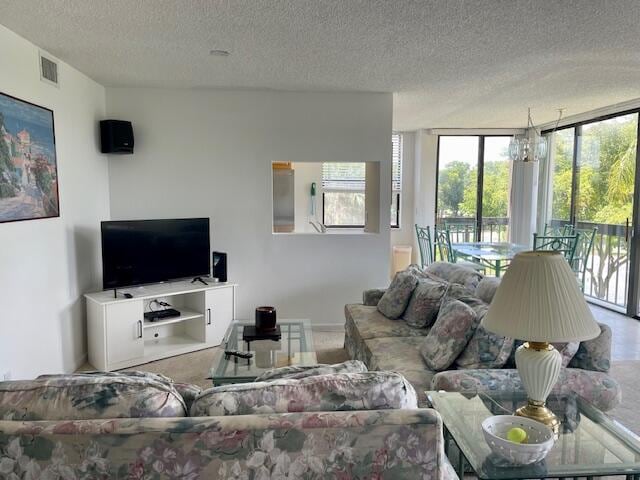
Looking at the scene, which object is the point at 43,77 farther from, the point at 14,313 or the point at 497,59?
the point at 497,59

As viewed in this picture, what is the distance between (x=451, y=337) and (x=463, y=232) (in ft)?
17.1

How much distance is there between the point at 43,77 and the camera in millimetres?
3336

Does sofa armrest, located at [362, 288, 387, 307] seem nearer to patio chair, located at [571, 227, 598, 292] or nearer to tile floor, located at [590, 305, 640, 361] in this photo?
tile floor, located at [590, 305, 640, 361]

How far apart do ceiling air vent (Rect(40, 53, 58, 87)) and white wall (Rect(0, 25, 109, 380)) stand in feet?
0.17

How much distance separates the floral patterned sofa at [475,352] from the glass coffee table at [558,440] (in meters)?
0.13

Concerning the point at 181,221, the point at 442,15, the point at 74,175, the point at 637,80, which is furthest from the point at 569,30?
the point at 74,175

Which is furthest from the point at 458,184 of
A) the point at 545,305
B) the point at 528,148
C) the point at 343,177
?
the point at 545,305

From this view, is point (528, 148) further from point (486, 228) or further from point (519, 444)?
point (519, 444)

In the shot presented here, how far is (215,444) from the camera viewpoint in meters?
1.32

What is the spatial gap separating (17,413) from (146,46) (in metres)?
2.65

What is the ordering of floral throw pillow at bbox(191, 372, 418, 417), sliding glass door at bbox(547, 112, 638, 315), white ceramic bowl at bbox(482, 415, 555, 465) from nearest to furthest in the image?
floral throw pillow at bbox(191, 372, 418, 417)
white ceramic bowl at bbox(482, 415, 555, 465)
sliding glass door at bbox(547, 112, 638, 315)

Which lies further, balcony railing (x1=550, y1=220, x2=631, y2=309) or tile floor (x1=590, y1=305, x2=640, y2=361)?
balcony railing (x1=550, y1=220, x2=631, y2=309)

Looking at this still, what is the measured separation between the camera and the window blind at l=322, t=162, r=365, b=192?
711 centimetres

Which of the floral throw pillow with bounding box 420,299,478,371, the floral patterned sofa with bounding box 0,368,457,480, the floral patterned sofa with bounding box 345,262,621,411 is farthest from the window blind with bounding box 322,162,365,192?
the floral patterned sofa with bounding box 0,368,457,480
